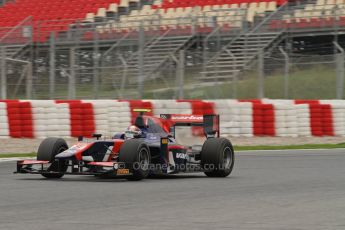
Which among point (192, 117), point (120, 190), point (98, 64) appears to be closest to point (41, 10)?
point (98, 64)

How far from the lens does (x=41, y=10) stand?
119 feet

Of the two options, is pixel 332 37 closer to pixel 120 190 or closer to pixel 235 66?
pixel 235 66

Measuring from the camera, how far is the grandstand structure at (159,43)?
2192 centimetres

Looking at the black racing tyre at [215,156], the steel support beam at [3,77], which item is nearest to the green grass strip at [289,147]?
the steel support beam at [3,77]

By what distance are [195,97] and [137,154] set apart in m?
11.7

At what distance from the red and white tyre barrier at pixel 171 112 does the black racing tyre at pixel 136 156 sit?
8196 millimetres

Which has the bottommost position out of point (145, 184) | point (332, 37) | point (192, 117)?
point (145, 184)

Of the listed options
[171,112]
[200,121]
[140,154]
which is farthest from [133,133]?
[171,112]

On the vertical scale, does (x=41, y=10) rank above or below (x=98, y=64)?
above

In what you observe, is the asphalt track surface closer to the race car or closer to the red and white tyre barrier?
the race car

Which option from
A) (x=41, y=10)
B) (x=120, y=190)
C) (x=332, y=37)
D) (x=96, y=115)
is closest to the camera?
(x=120, y=190)

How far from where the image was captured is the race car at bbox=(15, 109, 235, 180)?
10.6 metres

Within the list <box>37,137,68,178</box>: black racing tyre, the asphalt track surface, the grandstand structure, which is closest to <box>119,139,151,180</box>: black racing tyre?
the asphalt track surface

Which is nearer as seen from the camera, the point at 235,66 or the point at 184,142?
the point at 184,142
